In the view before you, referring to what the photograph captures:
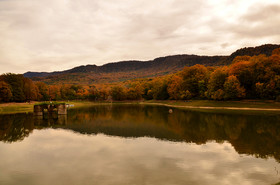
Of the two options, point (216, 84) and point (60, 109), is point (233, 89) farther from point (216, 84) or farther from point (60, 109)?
point (60, 109)

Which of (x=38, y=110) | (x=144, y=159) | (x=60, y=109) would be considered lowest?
(x=60, y=109)

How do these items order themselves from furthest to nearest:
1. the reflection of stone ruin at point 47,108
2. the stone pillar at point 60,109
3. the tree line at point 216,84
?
1. the tree line at point 216,84
2. the stone pillar at point 60,109
3. the reflection of stone ruin at point 47,108

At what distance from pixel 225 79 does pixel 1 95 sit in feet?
321

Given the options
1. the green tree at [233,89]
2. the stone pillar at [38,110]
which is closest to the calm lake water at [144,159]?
the stone pillar at [38,110]

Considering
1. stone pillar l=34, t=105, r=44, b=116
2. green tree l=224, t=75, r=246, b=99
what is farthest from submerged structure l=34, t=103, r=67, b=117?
green tree l=224, t=75, r=246, b=99

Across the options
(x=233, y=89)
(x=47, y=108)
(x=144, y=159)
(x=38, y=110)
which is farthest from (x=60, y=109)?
(x=233, y=89)

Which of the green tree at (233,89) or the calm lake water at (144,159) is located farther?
the green tree at (233,89)

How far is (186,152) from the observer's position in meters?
21.2

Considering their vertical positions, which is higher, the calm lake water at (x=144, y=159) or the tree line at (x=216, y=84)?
the tree line at (x=216, y=84)

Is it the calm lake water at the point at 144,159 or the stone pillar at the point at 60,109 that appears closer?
the calm lake water at the point at 144,159

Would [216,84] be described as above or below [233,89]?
above

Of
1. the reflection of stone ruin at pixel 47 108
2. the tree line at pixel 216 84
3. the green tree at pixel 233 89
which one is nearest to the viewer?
the reflection of stone ruin at pixel 47 108

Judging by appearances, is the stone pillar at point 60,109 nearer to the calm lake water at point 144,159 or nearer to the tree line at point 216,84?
the calm lake water at point 144,159

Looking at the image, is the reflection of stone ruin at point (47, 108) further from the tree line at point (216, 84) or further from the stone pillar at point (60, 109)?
the tree line at point (216, 84)
